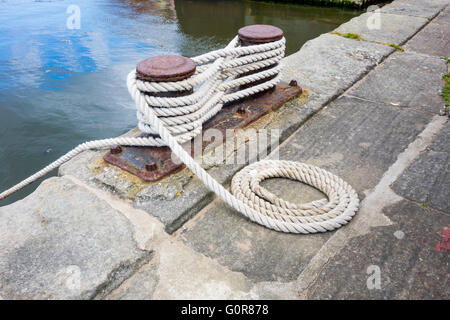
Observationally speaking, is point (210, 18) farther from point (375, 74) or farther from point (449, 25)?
point (375, 74)

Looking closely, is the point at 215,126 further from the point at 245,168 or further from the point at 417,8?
the point at 417,8

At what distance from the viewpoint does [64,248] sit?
1.38 m

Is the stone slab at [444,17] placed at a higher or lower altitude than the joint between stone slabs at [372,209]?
higher

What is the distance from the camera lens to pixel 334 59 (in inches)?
126

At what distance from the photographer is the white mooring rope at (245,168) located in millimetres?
1573

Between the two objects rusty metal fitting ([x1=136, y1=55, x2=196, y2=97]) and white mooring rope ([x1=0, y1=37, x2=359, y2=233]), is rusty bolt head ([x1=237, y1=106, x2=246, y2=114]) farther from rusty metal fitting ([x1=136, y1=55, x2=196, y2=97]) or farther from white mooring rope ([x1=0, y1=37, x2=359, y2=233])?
rusty metal fitting ([x1=136, y1=55, x2=196, y2=97])

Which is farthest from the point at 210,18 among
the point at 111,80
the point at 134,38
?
the point at 111,80

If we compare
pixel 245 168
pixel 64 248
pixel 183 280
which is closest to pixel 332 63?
pixel 245 168

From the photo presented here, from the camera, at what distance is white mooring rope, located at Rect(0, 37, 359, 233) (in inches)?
61.9

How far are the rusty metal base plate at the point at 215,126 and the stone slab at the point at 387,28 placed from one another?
1754 millimetres

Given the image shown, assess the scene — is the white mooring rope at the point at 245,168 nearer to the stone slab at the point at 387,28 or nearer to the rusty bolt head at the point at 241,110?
the rusty bolt head at the point at 241,110

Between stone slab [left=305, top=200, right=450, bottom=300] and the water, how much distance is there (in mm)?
2286

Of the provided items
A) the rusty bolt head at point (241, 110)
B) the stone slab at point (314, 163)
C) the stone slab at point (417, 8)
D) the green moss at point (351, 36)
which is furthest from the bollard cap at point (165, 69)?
the stone slab at point (417, 8)

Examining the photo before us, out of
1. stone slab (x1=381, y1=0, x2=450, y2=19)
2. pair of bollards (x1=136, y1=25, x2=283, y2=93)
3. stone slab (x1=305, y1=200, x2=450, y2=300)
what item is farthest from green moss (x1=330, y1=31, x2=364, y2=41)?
stone slab (x1=305, y1=200, x2=450, y2=300)
